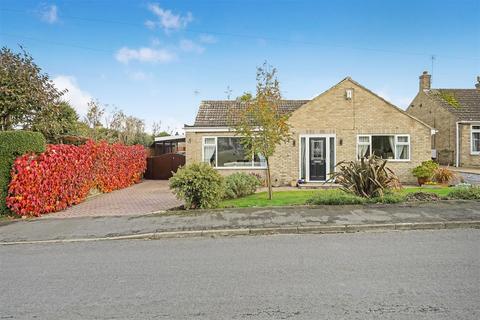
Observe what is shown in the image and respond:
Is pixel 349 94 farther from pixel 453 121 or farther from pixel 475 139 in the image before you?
pixel 475 139

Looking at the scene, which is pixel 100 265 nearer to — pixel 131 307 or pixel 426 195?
pixel 131 307

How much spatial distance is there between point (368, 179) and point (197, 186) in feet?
17.7

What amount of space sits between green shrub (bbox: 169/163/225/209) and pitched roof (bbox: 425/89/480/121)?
69.1ft

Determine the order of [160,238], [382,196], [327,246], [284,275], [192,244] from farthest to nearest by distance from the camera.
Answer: [382,196]
[160,238]
[192,244]
[327,246]
[284,275]

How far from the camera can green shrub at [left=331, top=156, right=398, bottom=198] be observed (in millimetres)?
10156

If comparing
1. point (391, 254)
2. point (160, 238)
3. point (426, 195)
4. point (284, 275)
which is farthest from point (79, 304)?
point (426, 195)

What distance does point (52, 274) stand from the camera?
493 cm

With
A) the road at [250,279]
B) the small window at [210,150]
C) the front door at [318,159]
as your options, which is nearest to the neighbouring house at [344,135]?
the front door at [318,159]

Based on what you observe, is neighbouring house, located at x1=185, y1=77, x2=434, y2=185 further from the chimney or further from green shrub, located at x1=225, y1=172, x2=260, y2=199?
the chimney

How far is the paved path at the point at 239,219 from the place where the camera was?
7562mm

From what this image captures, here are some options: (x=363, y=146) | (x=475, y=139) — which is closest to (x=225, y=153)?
(x=363, y=146)

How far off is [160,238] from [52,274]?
8.18ft

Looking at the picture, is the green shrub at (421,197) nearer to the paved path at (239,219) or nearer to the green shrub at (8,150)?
the paved path at (239,219)

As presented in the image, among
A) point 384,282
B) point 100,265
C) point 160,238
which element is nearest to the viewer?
point 384,282
